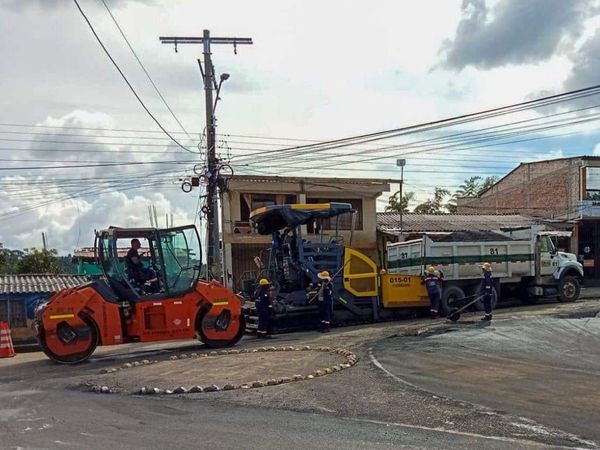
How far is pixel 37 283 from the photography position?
23.4 m

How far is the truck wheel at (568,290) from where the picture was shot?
76.7ft

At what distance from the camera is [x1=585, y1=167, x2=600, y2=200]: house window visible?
118ft

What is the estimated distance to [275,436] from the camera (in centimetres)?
689

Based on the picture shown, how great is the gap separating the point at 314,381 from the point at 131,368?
3.95 m

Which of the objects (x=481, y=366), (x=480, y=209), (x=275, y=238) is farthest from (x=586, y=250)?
(x=481, y=366)

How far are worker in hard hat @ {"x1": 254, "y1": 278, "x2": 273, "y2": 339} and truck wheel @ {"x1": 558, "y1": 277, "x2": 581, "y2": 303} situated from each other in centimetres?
1177

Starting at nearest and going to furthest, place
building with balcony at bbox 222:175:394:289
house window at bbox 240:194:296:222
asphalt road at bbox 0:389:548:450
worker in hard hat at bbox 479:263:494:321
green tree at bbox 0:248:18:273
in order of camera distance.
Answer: asphalt road at bbox 0:389:548:450, worker in hard hat at bbox 479:263:494:321, building with balcony at bbox 222:175:394:289, house window at bbox 240:194:296:222, green tree at bbox 0:248:18:273

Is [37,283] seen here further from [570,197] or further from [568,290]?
[570,197]

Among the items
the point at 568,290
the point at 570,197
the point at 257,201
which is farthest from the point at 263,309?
the point at 570,197

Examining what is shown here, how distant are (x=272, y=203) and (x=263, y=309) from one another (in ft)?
48.0

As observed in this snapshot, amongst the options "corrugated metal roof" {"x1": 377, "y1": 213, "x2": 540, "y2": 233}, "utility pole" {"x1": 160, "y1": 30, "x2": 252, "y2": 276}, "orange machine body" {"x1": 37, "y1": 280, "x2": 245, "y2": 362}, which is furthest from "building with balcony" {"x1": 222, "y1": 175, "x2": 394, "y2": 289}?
"orange machine body" {"x1": 37, "y1": 280, "x2": 245, "y2": 362}

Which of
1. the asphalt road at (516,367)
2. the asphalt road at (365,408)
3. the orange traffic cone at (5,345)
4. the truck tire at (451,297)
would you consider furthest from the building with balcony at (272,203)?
the asphalt road at (365,408)

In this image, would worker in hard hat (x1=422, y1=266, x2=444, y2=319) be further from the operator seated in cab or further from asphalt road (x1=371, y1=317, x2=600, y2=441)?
the operator seated in cab

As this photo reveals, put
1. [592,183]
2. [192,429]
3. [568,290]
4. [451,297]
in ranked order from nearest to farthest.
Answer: [192,429]
[451,297]
[568,290]
[592,183]
